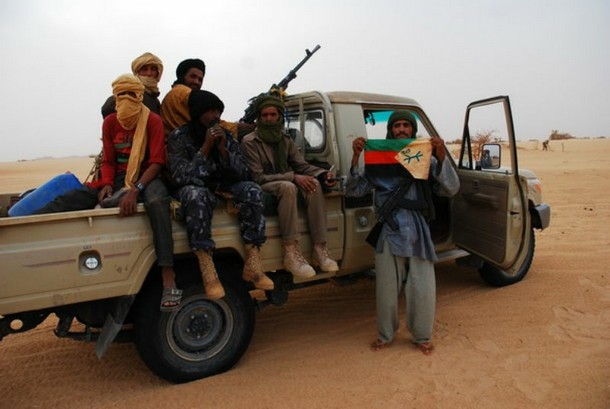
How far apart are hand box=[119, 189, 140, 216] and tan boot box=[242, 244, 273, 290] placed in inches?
33.8

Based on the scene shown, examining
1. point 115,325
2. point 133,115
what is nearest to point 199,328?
point 115,325

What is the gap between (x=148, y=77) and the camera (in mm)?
4191

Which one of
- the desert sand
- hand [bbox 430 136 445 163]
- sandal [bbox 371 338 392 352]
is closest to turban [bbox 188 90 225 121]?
hand [bbox 430 136 445 163]

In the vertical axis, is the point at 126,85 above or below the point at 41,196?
above

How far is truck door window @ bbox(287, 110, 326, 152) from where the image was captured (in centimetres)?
441

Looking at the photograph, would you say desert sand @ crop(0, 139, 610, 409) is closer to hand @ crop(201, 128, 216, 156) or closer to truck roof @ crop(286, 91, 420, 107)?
hand @ crop(201, 128, 216, 156)

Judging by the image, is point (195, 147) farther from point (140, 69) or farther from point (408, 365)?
point (408, 365)

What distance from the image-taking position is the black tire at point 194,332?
342 cm

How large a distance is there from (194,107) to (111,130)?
66 centimetres

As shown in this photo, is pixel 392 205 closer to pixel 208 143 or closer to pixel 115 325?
pixel 208 143

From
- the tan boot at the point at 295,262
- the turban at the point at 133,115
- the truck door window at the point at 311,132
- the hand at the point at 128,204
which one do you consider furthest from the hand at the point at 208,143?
the truck door window at the point at 311,132

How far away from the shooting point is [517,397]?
317 cm

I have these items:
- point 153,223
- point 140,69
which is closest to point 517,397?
point 153,223

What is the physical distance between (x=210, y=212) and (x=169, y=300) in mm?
662
